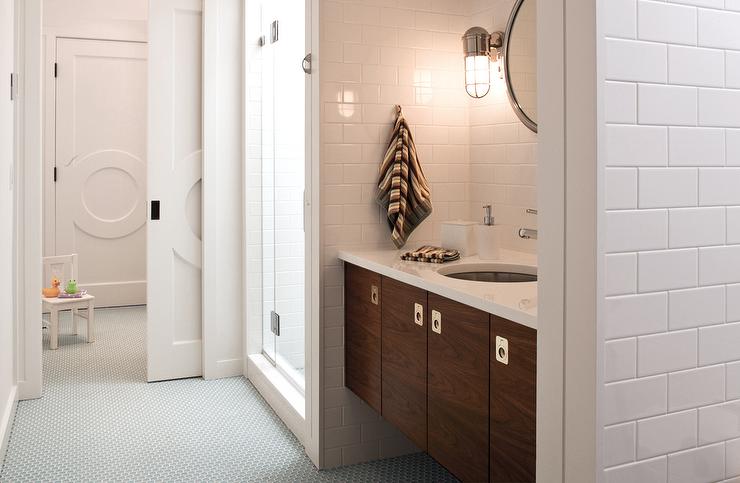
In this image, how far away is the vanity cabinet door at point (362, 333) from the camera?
229 cm

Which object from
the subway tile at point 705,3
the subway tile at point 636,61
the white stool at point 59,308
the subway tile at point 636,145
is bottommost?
the white stool at point 59,308

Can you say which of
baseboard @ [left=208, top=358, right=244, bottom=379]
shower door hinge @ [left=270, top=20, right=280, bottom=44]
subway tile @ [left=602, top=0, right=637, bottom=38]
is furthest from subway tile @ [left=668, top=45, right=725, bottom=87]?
baseboard @ [left=208, top=358, right=244, bottom=379]

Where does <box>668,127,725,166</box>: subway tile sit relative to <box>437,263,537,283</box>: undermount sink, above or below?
→ above

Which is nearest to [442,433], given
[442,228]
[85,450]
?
[442,228]

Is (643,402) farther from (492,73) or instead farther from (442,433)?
(492,73)

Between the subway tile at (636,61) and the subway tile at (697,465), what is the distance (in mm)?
728

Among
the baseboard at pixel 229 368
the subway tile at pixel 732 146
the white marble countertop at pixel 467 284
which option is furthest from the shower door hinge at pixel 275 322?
the subway tile at pixel 732 146

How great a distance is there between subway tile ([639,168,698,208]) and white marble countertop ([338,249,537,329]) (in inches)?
13.2

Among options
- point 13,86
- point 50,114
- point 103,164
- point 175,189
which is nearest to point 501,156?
point 175,189

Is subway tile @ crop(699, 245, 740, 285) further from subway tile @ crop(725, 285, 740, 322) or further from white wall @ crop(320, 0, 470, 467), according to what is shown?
white wall @ crop(320, 0, 470, 467)

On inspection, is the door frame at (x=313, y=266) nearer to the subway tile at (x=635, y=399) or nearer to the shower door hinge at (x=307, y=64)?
the shower door hinge at (x=307, y=64)

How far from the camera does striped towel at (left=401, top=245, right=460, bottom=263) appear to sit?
2.22m

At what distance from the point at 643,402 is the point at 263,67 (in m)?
2.83

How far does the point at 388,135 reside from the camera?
8.46 ft
